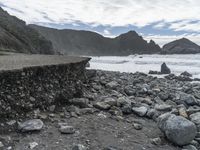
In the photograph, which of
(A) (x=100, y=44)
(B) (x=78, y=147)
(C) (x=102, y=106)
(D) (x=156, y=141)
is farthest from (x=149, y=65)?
(A) (x=100, y=44)

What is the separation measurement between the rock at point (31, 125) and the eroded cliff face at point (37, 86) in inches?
9.1

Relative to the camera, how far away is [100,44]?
3401 inches

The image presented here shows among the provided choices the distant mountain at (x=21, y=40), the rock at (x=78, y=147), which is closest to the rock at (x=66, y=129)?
the rock at (x=78, y=147)

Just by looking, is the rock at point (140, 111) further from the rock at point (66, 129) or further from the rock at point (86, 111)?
the rock at point (66, 129)

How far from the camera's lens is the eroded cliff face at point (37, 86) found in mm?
4184

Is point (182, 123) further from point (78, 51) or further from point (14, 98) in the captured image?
point (78, 51)

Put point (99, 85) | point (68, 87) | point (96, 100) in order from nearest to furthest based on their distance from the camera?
point (68, 87), point (96, 100), point (99, 85)

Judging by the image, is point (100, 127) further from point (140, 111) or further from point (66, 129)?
point (140, 111)

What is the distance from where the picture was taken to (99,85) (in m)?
7.36

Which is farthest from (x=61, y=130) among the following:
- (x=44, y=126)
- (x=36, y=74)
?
(x=36, y=74)

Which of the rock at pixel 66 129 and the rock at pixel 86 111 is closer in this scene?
the rock at pixel 66 129

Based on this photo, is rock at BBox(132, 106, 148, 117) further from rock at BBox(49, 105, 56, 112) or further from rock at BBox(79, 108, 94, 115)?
rock at BBox(49, 105, 56, 112)

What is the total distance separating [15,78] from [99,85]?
323 centimetres

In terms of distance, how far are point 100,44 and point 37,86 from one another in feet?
269
